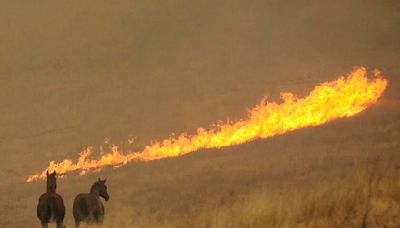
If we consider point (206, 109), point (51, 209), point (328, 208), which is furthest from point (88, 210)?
point (206, 109)

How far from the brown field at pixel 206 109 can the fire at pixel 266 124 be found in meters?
1.51

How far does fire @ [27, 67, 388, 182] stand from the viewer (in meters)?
31.4

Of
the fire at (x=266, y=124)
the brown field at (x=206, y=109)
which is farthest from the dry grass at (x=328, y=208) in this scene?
the fire at (x=266, y=124)

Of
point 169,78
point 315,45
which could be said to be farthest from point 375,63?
point 169,78

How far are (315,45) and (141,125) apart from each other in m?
26.6

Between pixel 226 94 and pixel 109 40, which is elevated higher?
pixel 109 40

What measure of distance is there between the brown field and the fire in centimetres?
151

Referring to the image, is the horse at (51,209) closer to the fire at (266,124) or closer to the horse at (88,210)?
the horse at (88,210)

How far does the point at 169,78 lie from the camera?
6500 cm

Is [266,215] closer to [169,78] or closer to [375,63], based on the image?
[375,63]

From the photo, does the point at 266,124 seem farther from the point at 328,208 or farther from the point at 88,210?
the point at 328,208

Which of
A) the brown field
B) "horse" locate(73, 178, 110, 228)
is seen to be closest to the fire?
the brown field

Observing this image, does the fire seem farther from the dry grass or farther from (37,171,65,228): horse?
the dry grass

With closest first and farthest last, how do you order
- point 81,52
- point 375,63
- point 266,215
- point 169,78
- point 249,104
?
point 266,215
point 249,104
point 375,63
point 169,78
point 81,52
